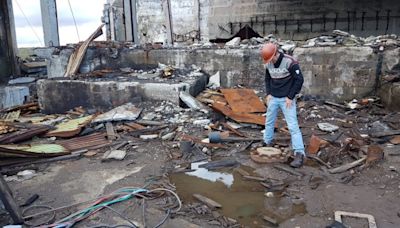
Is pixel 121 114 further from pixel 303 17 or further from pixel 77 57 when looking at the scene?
pixel 303 17

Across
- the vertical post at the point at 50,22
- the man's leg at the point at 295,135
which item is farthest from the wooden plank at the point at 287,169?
the vertical post at the point at 50,22

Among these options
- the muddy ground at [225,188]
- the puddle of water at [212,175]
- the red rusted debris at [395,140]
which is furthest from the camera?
the red rusted debris at [395,140]

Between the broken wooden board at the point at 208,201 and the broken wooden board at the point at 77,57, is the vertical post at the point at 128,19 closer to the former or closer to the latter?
the broken wooden board at the point at 77,57

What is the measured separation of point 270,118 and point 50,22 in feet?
26.6

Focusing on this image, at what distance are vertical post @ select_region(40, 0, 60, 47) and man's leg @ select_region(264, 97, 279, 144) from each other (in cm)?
801

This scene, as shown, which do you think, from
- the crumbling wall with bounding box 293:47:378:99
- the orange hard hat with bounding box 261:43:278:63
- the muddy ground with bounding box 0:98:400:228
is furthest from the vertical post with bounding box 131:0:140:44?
the orange hard hat with bounding box 261:43:278:63

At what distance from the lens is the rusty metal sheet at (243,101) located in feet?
24.7

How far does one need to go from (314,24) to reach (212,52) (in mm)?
6584

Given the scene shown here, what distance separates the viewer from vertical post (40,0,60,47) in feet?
32.9

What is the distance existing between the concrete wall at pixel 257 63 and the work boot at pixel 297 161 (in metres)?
3.95

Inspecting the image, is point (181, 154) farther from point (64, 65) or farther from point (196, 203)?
point (64, 65)

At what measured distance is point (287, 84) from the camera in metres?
5.12

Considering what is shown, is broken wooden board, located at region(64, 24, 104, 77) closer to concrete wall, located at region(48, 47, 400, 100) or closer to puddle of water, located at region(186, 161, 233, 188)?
concrete wall, located at region(48, 47, 400, 100)

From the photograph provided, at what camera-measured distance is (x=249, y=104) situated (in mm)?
7766
